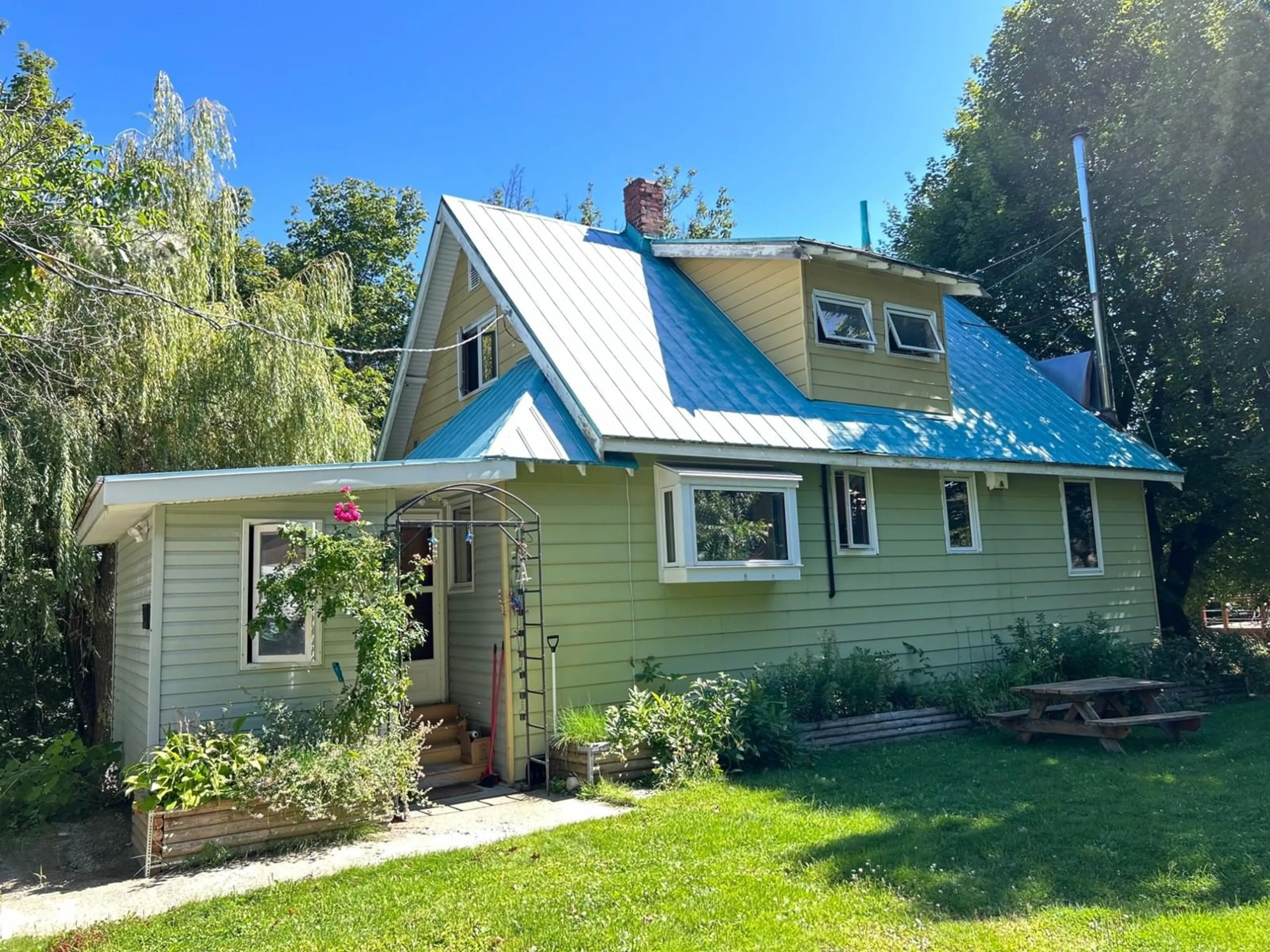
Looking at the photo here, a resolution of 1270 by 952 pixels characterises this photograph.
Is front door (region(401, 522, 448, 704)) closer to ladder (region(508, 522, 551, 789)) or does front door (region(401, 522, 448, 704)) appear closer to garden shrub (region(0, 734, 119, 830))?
ladder (region(508, 522, 551, 789))

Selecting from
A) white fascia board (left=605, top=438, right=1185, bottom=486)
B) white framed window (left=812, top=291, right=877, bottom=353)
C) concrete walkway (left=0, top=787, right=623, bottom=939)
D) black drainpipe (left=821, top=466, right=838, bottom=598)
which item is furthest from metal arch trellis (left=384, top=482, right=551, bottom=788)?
white framed window (left=812, top=291, right=877, bottom=353)

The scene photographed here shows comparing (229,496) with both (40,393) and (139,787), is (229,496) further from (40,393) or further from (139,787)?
(40,393)

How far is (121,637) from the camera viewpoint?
1027cm

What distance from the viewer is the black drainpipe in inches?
430

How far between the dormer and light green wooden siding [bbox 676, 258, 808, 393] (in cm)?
1

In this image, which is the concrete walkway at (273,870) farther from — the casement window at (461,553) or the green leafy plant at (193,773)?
the casement window at (461,553)

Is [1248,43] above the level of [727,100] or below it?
below

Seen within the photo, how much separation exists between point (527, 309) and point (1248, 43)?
466 inches

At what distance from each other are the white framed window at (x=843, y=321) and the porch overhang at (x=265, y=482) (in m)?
5.58

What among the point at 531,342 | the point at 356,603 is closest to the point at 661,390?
the point at 531,342

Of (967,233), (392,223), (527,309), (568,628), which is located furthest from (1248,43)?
(392,223)

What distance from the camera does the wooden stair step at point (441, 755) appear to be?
9039 mm

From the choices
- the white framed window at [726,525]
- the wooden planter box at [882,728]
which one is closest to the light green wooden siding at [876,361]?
the white framed window at [726,525]

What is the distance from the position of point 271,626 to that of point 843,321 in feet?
27.5
